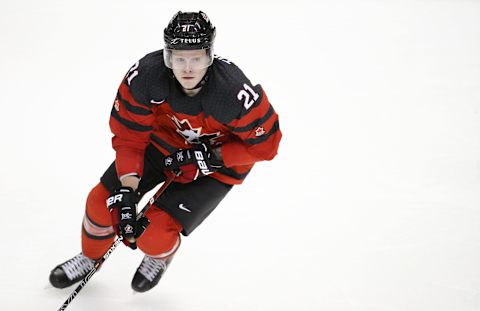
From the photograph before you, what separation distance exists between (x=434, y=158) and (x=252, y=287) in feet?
5.43

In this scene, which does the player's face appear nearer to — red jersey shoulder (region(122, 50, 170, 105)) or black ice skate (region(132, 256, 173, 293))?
red jersey shoulder (region(122, 50, 170, 105))

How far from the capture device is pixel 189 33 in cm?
259

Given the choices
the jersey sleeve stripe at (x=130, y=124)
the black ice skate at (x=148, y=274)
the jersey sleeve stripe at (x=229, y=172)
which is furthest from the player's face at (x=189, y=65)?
the black ice skate at (x=148, y=274)

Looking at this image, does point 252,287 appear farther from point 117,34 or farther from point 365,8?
Answer: point 365,8

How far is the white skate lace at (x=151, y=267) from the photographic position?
3.02m

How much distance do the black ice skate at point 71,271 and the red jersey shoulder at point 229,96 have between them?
37.2 inches

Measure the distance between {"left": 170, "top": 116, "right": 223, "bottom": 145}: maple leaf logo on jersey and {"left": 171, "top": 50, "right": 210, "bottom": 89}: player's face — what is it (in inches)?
9.3

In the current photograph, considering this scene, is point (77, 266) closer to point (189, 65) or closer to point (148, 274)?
point (148, 274)

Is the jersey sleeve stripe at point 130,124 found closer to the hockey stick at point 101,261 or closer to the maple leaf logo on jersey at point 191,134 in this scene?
the maple leaf logo on jersey at point 191,134

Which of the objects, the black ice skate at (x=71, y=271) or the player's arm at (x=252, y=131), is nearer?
the player's arm at (x=252, y=131)

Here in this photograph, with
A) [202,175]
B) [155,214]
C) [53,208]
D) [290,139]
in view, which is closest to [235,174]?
[202,175]

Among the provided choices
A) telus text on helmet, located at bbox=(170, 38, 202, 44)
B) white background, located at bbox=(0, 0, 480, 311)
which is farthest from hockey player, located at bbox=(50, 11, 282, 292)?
white background, located at bbox=(0, 0, 480, 311)

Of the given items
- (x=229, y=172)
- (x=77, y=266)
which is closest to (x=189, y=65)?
(x=229, y=172)

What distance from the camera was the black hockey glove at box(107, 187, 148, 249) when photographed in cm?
270
